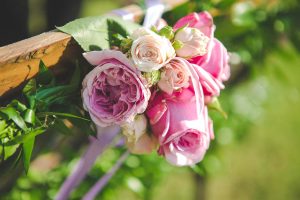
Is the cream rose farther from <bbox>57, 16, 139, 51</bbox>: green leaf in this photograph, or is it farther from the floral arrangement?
<bbox>57, 16, 139, 51</bbox>: green leaf

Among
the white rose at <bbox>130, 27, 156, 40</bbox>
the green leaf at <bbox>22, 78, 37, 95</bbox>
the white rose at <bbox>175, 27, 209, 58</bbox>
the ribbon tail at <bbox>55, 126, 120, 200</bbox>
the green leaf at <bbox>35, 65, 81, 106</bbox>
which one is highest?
the white rose at <bbox>130, 27, 156, 40</bbox>

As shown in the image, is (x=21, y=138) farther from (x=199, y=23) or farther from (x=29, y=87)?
(x=199, y=23)

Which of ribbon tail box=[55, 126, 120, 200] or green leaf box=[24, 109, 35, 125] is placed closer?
green leaf box=[24, 109, 35, 125]

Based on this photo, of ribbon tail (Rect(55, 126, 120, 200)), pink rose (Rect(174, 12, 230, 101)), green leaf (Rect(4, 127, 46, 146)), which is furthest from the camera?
ribbon tail (Rect(55, 126, 120, 200))

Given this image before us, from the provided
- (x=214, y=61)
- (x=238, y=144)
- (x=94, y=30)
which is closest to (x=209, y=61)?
(x=214, y=61)

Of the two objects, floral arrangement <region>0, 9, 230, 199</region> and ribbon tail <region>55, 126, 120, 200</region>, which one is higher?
floral arrangement <region>0, 9, 230, 199</region>

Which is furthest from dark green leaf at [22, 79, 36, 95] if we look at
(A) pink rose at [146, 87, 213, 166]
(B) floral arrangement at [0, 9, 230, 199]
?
(A) pink rose at [146, 87, 213, 166]

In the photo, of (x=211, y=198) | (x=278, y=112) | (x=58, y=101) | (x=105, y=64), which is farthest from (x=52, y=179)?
(x=278, y=112)
